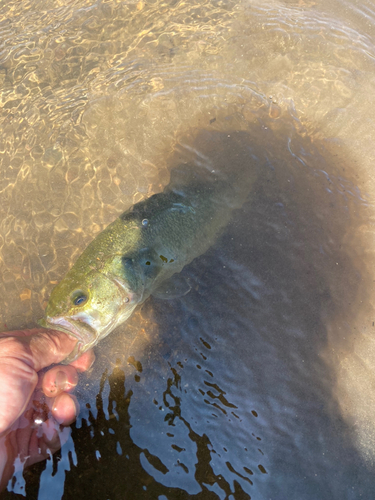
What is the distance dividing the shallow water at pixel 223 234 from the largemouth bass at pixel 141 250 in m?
0.30

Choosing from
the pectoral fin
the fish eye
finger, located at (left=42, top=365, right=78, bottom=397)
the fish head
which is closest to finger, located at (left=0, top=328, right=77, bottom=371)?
finger, located at (left=42, top=365, right=78, bottom=397)

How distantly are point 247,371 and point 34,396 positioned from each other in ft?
8.11

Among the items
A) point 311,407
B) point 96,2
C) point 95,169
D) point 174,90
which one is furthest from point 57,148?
point 311,407

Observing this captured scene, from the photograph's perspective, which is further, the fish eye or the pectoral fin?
the pectoral fin

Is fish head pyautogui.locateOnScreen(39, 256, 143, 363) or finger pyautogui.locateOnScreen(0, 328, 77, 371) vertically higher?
fish head pyautogui.locateOnScreen(39, 256, 143, 363)

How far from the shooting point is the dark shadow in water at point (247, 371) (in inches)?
129

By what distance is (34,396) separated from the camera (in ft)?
11.7

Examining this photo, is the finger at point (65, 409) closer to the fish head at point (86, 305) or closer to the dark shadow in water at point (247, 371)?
the dark shadow in water at point (247, 371)

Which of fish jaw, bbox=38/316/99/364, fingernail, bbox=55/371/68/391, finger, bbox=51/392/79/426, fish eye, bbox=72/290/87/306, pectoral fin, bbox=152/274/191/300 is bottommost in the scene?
finger, bbox=51/392/79/426

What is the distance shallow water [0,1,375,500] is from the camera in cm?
336

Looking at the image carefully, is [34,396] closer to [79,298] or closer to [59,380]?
[59,380]

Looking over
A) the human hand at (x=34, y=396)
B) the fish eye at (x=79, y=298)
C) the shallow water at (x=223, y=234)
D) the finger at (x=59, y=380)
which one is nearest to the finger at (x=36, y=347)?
the human hand at (x=34, y=396)

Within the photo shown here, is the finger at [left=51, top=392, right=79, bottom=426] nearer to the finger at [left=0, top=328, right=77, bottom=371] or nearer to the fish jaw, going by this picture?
the finger at [left=0, top=328, right=77, bottom=371]

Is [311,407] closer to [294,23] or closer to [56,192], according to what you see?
[56,192]
